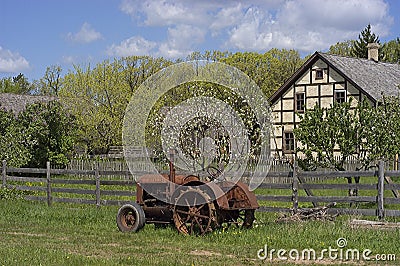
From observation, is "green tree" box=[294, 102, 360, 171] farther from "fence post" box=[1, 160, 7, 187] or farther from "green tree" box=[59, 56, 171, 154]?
"green tree" box=[59, 56, 171, 154]

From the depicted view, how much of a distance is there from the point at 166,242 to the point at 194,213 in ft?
2.86

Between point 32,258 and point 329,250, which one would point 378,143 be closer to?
point 329,250

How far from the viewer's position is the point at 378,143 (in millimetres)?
18016

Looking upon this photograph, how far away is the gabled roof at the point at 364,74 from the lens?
3659cm

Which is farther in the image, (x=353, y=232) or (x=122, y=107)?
(x=122, y=107)

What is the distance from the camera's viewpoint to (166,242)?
11609 mm

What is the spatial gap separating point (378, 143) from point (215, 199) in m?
7.92

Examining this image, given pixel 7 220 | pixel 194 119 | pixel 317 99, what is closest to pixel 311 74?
pixel 317 99

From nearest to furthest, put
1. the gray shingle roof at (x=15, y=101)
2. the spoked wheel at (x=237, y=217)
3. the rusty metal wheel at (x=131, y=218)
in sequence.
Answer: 1. the spoked wheel at (x=237, y=217)
2. the rusty metal wheel at (x=131, y=218)
3. the gray shingle roof at (x=15, y=101)

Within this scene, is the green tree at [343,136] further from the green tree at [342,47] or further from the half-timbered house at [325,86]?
the green tree at [342,47]

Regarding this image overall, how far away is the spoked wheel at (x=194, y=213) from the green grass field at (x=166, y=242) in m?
0.23

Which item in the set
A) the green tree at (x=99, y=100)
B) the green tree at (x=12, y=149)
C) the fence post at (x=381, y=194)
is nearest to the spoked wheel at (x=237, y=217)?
the fence post at (x=381, y=194)

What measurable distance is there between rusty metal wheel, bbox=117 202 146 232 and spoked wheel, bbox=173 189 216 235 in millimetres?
882

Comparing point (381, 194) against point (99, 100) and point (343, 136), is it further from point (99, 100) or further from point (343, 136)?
point (99, 100)
